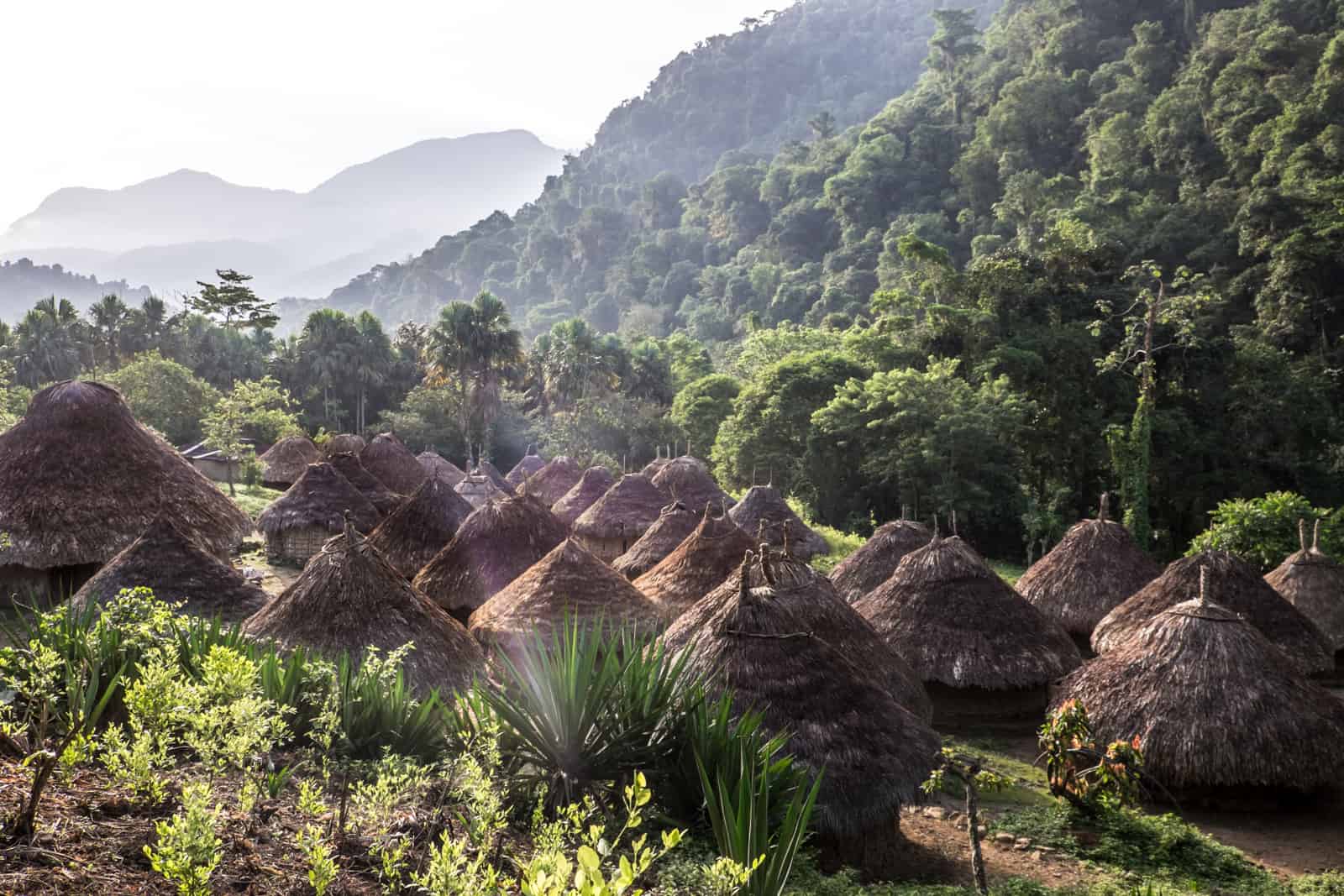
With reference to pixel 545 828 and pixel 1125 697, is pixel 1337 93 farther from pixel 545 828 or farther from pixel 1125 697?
pixel 545 828

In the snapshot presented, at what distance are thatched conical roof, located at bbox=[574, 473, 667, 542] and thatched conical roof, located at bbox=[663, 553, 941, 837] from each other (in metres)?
14.4

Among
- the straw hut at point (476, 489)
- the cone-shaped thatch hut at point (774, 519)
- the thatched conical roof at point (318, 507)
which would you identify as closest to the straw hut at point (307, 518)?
the thatched conical roof at point (318, 507)

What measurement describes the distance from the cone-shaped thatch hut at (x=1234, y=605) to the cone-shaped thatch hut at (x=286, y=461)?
88.1ft

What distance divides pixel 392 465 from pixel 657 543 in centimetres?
1427

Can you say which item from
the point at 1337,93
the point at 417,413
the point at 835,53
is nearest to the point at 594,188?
→ the point at 835,53

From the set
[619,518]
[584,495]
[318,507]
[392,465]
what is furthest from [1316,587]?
[392,465]

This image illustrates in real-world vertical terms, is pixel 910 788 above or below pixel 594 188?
below

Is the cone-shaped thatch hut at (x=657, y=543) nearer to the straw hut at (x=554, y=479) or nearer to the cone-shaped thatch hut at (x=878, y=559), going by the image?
the cone-shaped thatch hut at (x=878, y=559)

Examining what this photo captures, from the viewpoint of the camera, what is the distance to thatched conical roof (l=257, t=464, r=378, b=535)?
70.7ft

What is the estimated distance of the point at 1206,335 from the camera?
30.5 meters

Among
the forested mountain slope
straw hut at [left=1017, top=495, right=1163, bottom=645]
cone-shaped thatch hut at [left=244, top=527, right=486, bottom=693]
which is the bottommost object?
straw hut at [left=1017, top=495, right=1163, bottom=645]

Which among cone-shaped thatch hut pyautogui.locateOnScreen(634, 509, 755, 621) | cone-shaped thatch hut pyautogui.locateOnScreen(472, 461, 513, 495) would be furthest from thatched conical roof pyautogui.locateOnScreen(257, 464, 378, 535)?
cone-shaped thatch hut pyautogui.locateOnScreen(634, 509, 755, 621)

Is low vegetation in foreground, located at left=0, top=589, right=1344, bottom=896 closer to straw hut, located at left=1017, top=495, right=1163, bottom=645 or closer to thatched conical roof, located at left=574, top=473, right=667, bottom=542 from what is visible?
straw hut, located at left=1017, top=495, right=1163, bottom=645

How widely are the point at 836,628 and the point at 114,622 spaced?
7.35 m
